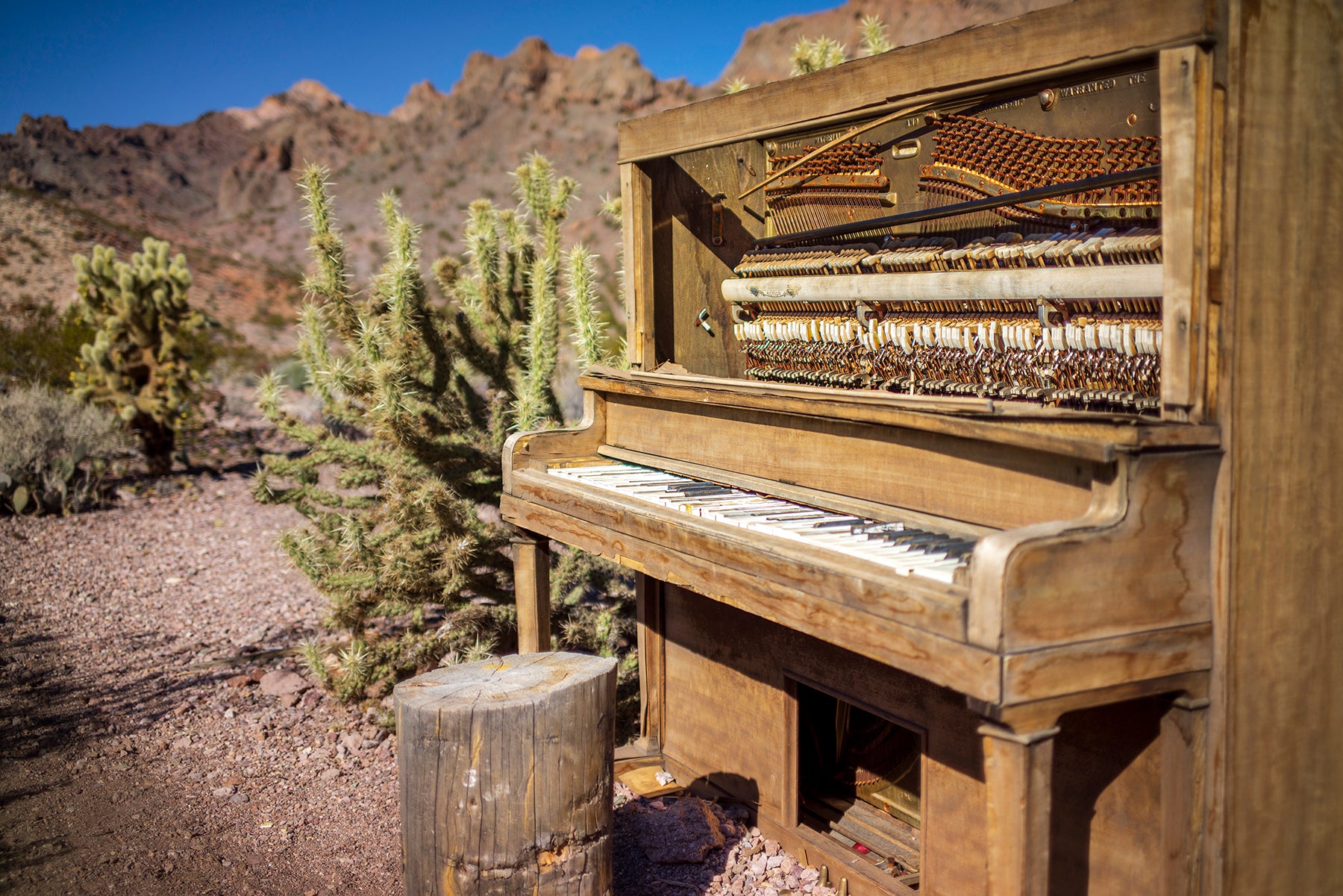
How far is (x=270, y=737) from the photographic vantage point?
4910 millimetres

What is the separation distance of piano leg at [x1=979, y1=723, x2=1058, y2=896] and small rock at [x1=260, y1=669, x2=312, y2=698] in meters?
4.30

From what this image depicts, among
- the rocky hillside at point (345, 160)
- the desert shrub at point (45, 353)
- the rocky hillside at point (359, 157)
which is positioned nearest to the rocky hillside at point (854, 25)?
the rocky hillside at point (359, 157)

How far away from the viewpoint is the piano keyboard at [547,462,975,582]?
2.30 metres

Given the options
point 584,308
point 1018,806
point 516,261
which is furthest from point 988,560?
point 516,261

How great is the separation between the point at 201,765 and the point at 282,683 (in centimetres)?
96

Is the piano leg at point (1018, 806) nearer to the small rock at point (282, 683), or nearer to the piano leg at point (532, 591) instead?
the piano leg at point (532, 591)

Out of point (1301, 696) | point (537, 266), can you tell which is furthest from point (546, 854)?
point (537, 266)

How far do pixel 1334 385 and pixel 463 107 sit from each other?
60139mm

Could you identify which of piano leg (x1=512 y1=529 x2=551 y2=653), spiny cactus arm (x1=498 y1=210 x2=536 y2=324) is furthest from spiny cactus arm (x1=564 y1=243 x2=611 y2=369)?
piano leg (x1=512 y1=529 x2=551 y2=653)

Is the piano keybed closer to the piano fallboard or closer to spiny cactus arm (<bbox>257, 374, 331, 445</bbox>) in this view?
the piano fallboard

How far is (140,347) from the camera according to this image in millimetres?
11000

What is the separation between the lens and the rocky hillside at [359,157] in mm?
41163

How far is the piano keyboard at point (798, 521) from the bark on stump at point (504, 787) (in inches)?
23.8

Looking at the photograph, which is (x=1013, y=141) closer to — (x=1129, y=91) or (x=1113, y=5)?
(x=1129, y=91)
